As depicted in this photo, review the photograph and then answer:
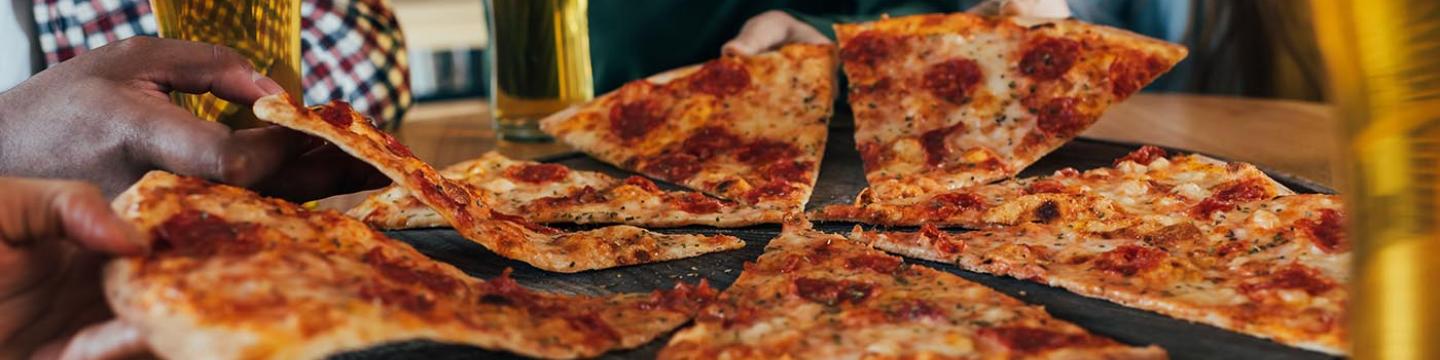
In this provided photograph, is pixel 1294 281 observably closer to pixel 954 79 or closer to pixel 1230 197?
pixel 1230 197

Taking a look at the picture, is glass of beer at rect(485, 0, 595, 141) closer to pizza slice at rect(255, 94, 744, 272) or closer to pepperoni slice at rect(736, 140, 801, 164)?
pepperoni slice at rect(736, 140, 801, 164)

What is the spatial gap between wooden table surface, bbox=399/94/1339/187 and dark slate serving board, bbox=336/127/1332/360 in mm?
206

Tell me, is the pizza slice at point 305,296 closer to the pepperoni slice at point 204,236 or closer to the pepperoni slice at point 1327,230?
the pepperoni slice at point 204,236

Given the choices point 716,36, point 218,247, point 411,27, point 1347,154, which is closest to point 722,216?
point 218,247

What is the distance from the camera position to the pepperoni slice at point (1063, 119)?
2.50 metres

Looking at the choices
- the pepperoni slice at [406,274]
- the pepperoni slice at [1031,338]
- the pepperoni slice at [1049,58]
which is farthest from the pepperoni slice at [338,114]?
the pepperoni slice at [1049,58]

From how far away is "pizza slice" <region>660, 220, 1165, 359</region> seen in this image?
1.33 meters

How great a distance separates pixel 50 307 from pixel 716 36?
2669 mm

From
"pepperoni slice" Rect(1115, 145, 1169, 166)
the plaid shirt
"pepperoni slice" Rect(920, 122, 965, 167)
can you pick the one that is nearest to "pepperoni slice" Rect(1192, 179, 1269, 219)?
"pepperoni slice" Rect(1115, 145, 1169, 166)

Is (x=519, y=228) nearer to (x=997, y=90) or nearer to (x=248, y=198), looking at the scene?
(x=248, y=198)

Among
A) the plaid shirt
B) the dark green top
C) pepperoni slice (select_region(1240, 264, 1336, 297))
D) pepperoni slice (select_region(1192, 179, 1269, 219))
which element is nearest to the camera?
pepperoni slice (select_region(1240, 264, 1336, 297))

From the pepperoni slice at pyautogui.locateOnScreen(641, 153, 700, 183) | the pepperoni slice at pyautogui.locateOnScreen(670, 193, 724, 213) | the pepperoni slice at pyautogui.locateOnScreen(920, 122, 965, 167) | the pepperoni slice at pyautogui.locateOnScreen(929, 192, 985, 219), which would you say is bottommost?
the pepperoni slice at pyautogui.locateOnScreen(641, 153, 700, 183)

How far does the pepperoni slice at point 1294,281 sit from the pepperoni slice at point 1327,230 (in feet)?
0.33

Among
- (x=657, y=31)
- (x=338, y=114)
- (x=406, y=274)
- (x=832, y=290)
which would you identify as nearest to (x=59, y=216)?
(x=406, y=274)
